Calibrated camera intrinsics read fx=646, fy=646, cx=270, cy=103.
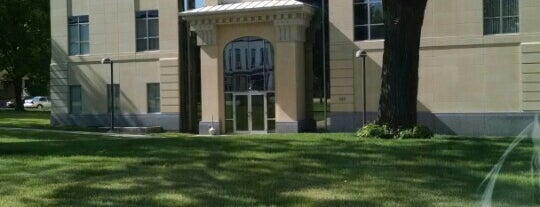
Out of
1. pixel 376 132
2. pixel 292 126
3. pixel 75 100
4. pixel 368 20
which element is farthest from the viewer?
pixel 75 100

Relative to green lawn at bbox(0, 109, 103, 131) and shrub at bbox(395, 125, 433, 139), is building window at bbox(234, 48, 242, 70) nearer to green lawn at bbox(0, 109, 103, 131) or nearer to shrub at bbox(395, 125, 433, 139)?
green lawn at bbox(0, 109, 103, 131)

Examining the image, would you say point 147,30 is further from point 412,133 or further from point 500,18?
point 412,133

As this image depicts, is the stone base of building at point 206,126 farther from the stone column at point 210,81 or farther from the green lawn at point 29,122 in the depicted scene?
the green lawn at point 29,122

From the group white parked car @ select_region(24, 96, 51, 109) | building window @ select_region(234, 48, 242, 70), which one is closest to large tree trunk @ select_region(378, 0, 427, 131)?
building window @ select_region(234, 48, 242, 70)

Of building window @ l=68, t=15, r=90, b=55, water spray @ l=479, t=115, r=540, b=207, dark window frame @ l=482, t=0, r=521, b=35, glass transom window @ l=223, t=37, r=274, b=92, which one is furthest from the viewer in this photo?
building window @ l=68, t=15, r=90, b=55

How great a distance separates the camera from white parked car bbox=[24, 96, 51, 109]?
75875mm

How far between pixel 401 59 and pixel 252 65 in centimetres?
1406

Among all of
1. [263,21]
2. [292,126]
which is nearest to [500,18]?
[292,126]

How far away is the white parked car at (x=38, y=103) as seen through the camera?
249 ft

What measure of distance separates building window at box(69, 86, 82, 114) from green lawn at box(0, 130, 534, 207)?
2089cm

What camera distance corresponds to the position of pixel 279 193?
28.2 ft

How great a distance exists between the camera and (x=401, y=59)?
637 inches

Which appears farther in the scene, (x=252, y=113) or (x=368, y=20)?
(x=252, y=113)

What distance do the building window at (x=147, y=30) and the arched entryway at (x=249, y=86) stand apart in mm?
4474
